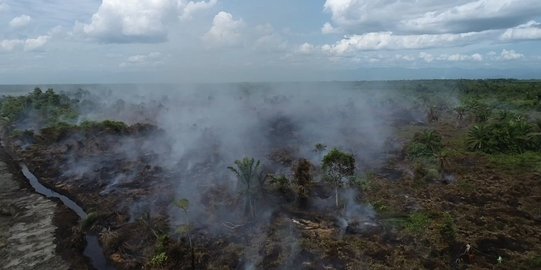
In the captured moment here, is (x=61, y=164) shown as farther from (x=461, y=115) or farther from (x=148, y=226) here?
(x=461, y=115)

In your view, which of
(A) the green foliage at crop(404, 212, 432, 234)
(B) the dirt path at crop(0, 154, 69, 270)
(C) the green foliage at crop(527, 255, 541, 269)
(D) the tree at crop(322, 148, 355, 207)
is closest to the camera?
(C) the green foliage at crop(527, 255, 541, 269)

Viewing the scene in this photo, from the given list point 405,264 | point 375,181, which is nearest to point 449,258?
point 405,264

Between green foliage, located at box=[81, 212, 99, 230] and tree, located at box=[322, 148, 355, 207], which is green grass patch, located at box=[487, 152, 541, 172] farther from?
green foliage, located at box=[81, 212, 99, 230]

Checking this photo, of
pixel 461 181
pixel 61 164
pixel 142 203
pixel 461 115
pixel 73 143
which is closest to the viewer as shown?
pixel 142 203

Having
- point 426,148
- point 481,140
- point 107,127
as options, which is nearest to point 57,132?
point 107,127

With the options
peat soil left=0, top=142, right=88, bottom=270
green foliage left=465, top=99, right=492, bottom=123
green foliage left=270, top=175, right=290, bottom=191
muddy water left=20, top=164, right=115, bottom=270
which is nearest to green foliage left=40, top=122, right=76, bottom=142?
muddy water left=20, top=164, right=115, bottom=270

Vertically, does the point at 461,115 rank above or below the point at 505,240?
above

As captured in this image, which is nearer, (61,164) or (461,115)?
(61,164)

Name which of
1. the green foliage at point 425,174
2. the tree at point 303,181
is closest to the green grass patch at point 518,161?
the green foliage at point 425,174
